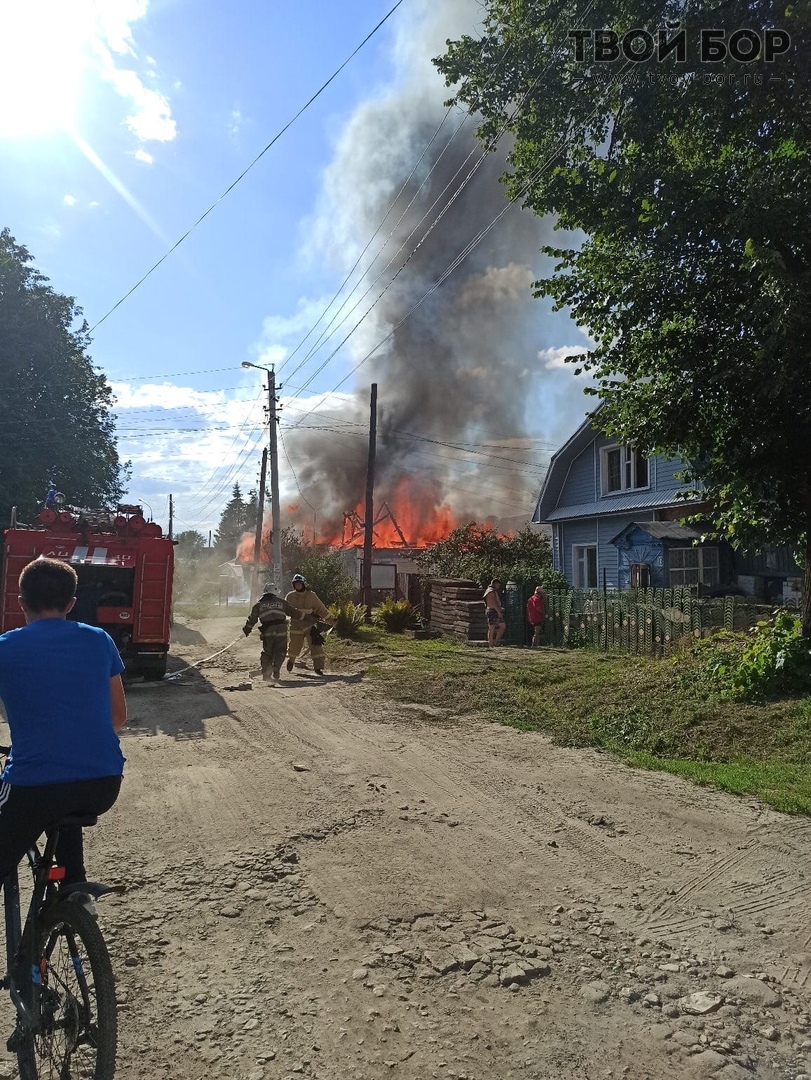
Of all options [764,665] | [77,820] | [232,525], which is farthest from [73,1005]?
[232,525]

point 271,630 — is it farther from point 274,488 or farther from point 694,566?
point 274,488

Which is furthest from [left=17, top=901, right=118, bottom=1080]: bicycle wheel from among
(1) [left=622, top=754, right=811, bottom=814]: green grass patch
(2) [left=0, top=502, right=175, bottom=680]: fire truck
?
(2) [left=0, top=502, right=175, bottom=680]: fire truck

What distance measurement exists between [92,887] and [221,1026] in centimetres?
84

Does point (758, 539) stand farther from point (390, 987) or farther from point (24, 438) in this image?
point (24, 438)

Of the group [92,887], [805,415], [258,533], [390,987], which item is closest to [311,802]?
[390,987]

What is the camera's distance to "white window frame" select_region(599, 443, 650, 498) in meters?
21.9

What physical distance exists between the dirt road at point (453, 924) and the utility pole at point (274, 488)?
19.3m

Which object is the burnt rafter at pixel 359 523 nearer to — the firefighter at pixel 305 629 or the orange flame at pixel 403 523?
the orange flame at pixel 403 523

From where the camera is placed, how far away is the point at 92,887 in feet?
8.61

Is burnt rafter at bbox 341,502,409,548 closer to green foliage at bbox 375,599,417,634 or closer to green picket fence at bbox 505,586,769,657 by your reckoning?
green foliage at bbox 375,599,417,634

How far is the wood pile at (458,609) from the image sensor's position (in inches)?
809

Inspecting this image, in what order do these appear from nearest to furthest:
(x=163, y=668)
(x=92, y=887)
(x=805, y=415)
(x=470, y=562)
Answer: (x=92, y=887) < (x=805, y=415) < (x=163, y=668) < (x=470, y=562)

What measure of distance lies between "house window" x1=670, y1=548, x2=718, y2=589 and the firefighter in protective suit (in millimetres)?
11530

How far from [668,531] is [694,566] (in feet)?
4.11
